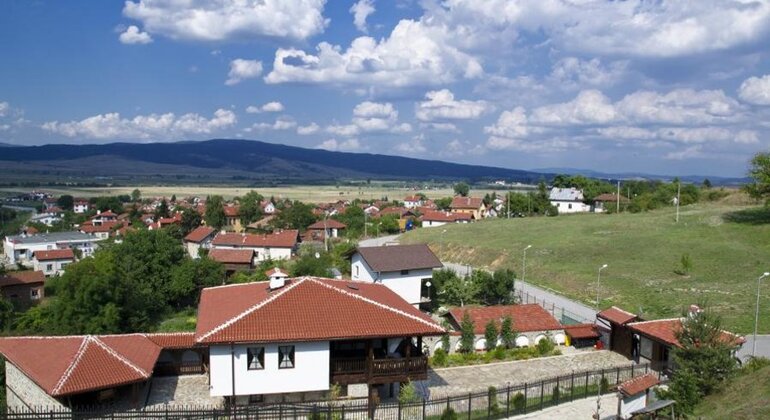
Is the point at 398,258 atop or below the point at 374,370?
atop

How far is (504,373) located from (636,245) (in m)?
35.2

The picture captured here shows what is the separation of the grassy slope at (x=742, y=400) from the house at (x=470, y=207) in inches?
3468

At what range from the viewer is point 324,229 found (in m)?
92.6

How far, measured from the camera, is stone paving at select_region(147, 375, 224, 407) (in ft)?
80.6

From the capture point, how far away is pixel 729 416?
18438mm

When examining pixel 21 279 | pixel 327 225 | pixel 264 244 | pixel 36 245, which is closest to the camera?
pixel 21 279

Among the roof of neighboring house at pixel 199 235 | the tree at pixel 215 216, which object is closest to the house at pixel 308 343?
the roof of neighboring house at pixel 199 235

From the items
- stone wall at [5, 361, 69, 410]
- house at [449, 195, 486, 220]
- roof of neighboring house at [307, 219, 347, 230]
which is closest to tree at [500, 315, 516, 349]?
stone wall at [5, 361, 69, 410]

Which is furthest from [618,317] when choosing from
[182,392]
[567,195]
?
[567,195]

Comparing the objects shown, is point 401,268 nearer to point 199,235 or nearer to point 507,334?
point 507,334

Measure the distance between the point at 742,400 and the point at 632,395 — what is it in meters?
3.51

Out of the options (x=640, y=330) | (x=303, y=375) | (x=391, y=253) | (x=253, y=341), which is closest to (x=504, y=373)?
(x=640, y=330)

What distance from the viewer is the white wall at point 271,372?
22.5 metres

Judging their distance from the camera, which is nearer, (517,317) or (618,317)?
(618,317)
